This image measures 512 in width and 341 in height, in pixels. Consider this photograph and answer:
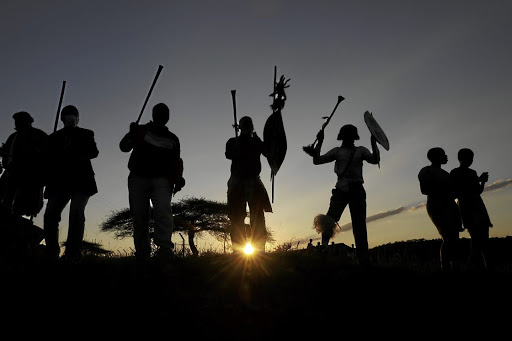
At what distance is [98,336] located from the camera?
3.32 metres

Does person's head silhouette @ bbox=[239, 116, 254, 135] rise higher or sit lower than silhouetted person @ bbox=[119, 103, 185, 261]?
higher

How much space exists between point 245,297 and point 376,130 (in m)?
3.66

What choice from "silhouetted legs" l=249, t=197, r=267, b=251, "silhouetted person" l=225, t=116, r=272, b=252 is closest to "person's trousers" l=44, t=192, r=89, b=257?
"silhouetted person" l=225, t=116, r=272, b=252

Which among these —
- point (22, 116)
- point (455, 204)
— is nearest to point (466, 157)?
point (455, 204)

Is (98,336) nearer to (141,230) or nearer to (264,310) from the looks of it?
(264,310)

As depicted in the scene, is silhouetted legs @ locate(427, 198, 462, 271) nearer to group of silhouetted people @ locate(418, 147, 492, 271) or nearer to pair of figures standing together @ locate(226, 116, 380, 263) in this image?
group of silhouetted people @ locate(418, 147, 492, 271)

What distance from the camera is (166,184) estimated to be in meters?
5.98

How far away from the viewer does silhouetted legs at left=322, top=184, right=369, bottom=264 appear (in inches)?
253

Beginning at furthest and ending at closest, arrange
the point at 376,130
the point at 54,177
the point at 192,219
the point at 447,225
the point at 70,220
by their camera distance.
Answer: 1. the point at 192,219
2. the point at 376,130
3. the point at 447,225
4. the point at 54,177
5. the point at 70,220

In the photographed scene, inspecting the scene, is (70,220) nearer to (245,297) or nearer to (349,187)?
(245,297)

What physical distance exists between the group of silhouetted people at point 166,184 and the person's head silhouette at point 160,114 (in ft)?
0.04

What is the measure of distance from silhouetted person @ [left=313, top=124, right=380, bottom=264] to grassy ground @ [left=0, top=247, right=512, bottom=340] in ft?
2.74

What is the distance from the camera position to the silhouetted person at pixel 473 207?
6.96 metres

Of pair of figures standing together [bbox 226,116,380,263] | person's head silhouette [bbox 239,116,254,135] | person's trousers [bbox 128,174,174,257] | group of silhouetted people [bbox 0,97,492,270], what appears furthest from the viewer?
person's head silhouette [bbox 239,116,254,135]
